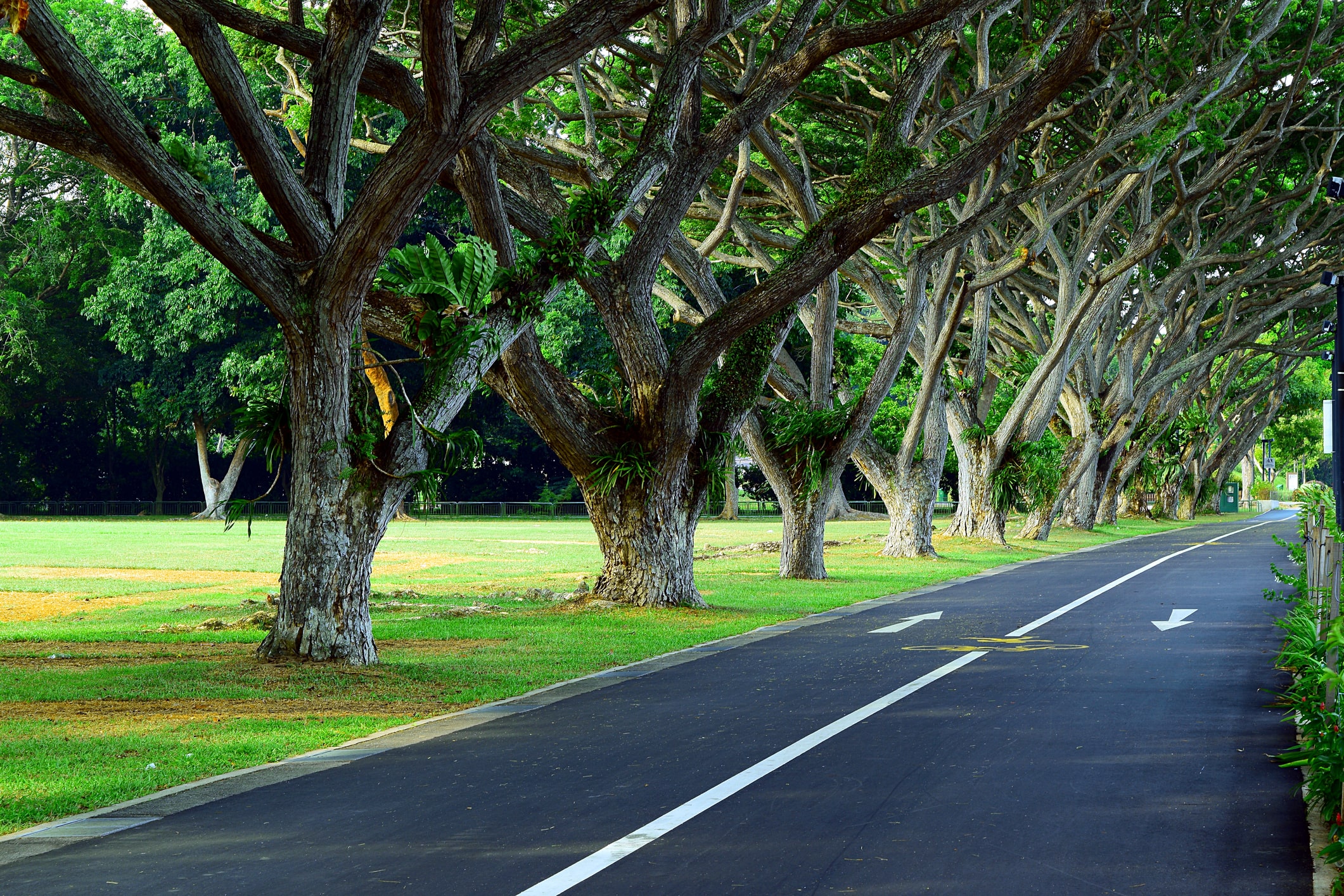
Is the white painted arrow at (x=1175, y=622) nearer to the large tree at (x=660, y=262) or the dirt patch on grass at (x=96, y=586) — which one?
the large tree at (x=660, y=262)

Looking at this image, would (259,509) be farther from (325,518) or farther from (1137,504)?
(325,518)

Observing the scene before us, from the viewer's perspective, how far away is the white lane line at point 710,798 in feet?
18.0

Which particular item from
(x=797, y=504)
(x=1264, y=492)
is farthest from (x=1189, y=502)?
(x=797, y=504)

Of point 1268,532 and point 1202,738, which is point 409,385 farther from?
point 1202,738

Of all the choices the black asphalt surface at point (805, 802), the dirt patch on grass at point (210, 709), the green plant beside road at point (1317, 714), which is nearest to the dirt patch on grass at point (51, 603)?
the dirt patch on grass at point (210, 709)

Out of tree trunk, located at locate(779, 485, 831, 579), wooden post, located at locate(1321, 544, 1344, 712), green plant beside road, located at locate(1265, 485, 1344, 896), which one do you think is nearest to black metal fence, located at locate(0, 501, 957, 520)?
tree trunk, located at locate(779, 485, 831, 579)

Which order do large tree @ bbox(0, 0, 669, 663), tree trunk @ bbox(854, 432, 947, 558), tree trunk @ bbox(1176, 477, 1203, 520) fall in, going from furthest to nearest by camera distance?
tree trunk @ bbox(1176, 477, 1203, 520) → tree trunk @ bbox(854, 432, 947, 558) → large tree @ bbox(0, 0, 669, 663)

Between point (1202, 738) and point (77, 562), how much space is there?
22.5m

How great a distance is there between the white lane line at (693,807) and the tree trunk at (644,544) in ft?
22.9

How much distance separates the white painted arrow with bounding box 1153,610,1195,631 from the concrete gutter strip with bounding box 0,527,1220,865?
484cm

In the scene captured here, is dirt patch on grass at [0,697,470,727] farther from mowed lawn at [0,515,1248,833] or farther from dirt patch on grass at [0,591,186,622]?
dirt patch on grass at [0,591,186,622]

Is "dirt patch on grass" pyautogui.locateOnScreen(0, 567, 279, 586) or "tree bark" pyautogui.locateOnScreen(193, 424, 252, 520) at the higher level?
"tree bark" pyautogui.locateOnScreen(193, 424, 252, 520)

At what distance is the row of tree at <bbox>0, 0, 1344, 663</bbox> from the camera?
38.6ft

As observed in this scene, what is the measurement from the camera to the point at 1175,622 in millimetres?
15852
